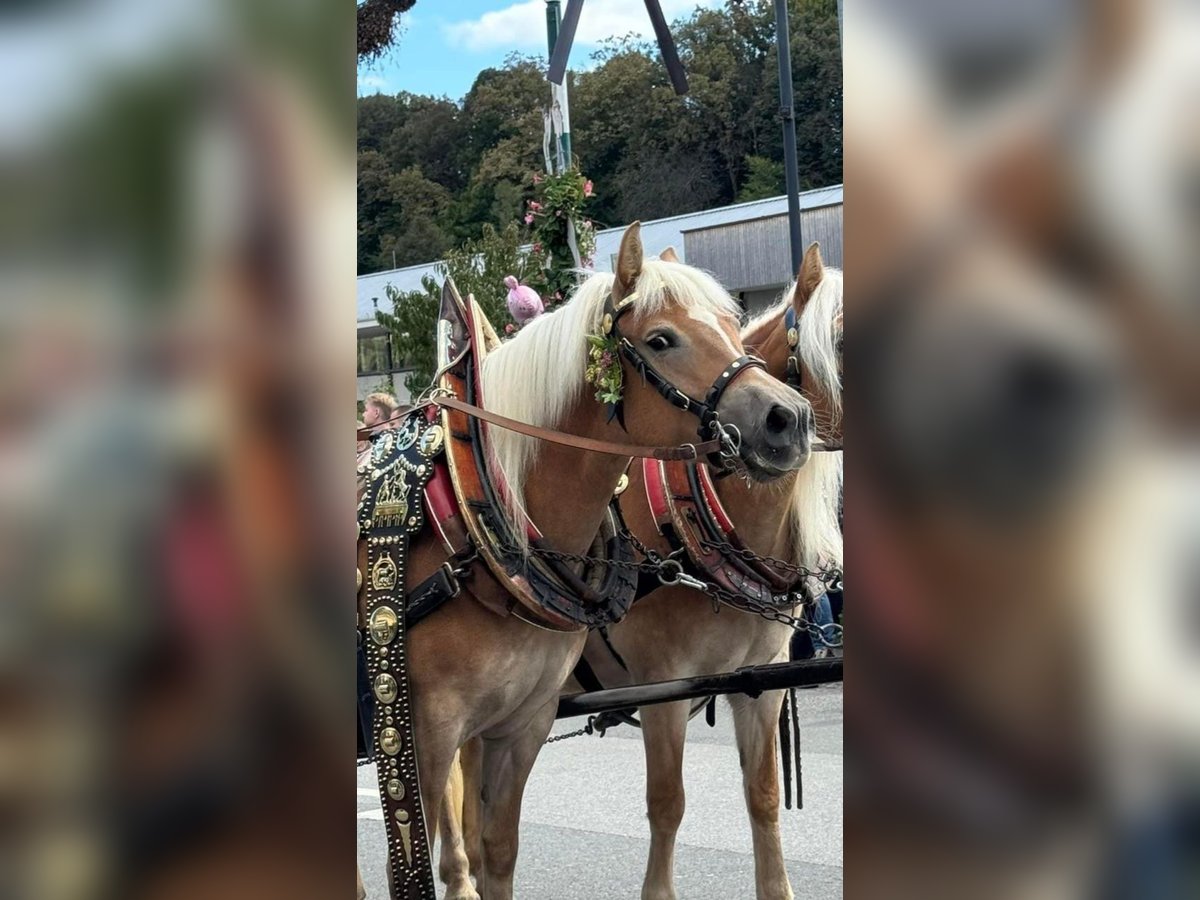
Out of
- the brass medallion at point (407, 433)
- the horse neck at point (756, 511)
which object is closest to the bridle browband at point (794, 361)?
the horse neck at point (756, 511)

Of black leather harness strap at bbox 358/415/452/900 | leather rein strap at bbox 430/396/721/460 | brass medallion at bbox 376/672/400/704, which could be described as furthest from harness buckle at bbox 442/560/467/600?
leather rein strap at bbox 430/396/721/460

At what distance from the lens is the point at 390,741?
288 centimetres

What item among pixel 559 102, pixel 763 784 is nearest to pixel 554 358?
pixel 763 784

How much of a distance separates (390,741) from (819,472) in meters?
1.68

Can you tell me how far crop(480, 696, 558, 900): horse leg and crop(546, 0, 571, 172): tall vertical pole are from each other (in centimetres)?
369

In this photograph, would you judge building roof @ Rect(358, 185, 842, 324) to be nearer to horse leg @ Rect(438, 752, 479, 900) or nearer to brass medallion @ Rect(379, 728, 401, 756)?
horse leg @ Rect(438, 752, 479, 900)

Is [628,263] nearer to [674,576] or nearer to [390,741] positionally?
[674,576]

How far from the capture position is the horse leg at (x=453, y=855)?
4383 millimetres

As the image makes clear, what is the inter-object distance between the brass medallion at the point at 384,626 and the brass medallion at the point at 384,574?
Result: 6 centimetres

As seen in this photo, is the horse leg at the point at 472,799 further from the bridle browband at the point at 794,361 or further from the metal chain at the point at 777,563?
the bridle browband at the point at 794,361

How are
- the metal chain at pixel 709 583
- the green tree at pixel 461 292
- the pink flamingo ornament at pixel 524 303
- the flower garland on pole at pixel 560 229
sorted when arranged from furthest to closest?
1. the green tree at pixel 461 292
2. the flower garland on pole at pixel 560 229
3. the pink flamingo ornament at pixel 524 303
4. the metal chain at pixel 709 583
